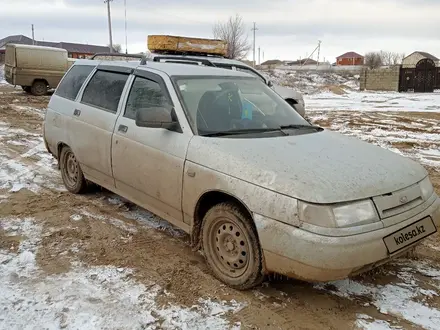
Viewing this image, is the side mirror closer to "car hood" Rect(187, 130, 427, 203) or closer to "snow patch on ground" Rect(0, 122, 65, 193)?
"car hood" Rect(187, 130, 427, 203)

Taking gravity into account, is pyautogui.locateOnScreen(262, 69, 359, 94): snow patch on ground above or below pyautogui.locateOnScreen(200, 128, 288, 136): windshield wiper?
above

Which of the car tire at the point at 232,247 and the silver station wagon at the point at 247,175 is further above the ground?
the silver station wagon at the point at 247,175

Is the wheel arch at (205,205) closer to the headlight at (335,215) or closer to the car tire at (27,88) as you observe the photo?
the headlight at (335,215)

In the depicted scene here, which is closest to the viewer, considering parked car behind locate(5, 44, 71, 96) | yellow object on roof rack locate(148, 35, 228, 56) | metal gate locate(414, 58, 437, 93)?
yellow object on roof rack locate(148, 35, 228, 56)

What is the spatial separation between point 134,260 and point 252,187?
1446mm

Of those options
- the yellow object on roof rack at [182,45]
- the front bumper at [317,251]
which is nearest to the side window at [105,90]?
the front bumper at [317,251]

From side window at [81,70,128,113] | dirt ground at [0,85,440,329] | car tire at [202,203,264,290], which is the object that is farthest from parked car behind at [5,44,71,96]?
car tire at [202,203,264,290]

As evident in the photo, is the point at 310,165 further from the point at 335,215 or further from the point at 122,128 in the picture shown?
the point at 122,128

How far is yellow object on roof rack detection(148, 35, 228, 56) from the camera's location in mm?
10805

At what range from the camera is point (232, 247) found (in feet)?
11.2

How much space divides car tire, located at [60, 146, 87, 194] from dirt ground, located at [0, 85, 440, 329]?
12 centimetres

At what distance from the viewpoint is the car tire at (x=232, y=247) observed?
3.20 m

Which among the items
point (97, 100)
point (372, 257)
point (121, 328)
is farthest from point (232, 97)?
point (121, 328)

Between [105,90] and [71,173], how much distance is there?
1.40 m
